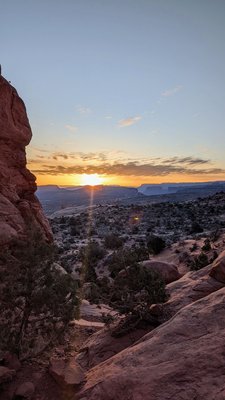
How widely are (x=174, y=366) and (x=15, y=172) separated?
14022 millimetres

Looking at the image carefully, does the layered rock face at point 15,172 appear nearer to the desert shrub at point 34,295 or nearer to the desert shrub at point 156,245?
the desert shrub at point 34,295

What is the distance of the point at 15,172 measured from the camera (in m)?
A: 17.4

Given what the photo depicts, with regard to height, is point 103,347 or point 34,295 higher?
point 34,295

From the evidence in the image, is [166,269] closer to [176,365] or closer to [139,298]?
[139,298]

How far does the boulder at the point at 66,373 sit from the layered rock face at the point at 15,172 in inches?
297

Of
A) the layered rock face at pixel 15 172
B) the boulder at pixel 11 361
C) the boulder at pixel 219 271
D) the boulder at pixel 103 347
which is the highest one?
the layered rock face at pixel 15 172

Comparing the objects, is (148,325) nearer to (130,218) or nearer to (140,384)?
(140,384)

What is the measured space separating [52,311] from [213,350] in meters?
4.96

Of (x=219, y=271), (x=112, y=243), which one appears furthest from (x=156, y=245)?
(x=219, y=271)

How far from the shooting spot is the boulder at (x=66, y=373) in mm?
7406

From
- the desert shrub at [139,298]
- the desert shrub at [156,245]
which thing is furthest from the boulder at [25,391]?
the desert shrub at [156,245]

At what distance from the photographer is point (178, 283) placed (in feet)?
50.2

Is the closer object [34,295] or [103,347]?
[34,295]

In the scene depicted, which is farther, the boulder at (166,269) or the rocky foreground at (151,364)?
the boulder at (166,269)
